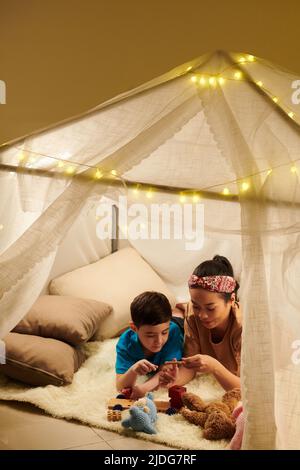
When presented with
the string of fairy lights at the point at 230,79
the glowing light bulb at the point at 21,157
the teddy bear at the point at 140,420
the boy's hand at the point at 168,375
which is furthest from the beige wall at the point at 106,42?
the teddy bear at the point at 140,420

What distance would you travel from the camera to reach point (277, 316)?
1265 millimetres

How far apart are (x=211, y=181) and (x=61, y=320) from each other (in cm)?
75

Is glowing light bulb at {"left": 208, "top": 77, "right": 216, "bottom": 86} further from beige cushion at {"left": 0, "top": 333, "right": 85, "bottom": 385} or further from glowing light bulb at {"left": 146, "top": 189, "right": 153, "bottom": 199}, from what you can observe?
beige cushion at {"left": 0, "top": 333, "right": 85, "bottom": 385}

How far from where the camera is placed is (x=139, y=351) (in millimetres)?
1840

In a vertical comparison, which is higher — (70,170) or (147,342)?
(70,170)

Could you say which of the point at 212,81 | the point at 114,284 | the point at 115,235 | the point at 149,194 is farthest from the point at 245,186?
the point at 115,235

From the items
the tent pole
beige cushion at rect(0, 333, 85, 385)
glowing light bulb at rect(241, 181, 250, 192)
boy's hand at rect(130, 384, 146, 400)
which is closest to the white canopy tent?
glowing light bulb at rect(241, 181, 250, 192)

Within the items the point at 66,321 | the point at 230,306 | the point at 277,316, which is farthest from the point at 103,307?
the point at 277,316

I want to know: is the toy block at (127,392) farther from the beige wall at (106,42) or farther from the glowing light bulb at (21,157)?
the beige wall at (106,42)

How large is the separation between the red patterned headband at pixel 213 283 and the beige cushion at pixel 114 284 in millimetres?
589

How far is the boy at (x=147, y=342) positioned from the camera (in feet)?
5.68

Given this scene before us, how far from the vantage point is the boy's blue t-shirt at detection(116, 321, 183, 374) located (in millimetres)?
1827

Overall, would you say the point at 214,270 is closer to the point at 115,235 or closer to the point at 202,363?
the point at 202,363
